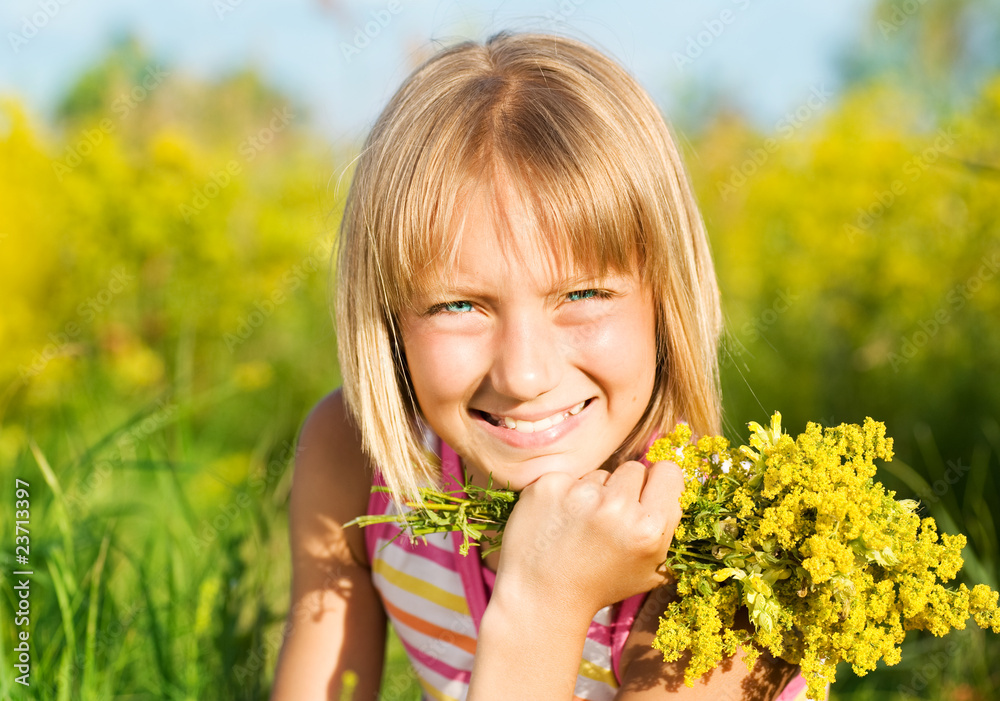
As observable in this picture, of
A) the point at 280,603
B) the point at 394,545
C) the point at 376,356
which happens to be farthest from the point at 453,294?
the point at 280,603

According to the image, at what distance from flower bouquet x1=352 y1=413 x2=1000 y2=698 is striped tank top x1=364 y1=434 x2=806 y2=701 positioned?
1.86ft

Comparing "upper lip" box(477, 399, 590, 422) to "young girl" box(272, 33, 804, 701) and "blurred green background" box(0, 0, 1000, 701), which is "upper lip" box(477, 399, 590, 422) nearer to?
"young girl" box(272, 33, 804, 701)

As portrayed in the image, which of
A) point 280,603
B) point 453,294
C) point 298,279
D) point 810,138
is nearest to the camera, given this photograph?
point 453,294

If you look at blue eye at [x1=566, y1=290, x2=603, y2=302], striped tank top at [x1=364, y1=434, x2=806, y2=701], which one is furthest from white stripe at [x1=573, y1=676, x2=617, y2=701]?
blue eye at [x1=566, y1=290, x2=603, y2=302]

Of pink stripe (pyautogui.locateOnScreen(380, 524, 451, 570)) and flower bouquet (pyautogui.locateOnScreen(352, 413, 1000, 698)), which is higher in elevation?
pink stripe (pyautogui.locateOnScreen(380, 524, 451, 570))

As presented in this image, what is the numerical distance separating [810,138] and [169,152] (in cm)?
308

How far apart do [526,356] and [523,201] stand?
23cm

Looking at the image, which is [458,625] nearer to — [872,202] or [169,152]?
[872,202]

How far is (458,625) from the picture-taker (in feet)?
5.36

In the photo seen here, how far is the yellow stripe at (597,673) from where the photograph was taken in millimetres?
1450

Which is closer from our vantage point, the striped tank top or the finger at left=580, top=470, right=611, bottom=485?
the finger at left=580, top=470, right=611, bottom=485

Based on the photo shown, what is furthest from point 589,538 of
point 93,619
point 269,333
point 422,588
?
point 269,333

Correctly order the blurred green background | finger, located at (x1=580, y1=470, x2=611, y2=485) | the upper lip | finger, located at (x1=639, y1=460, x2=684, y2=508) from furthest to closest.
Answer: the blurred green background < the upper lip < finger, located at (x1=580, y1=470, x2=611, y2=485) < finger, located at (x1=639, y1=460, x2=684, y2=508)

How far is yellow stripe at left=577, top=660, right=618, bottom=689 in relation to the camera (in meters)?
1.45
